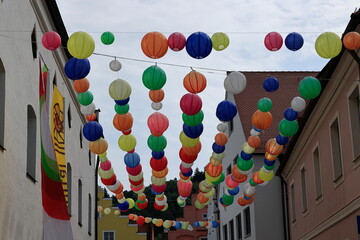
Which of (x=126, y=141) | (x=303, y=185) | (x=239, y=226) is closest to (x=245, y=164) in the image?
(x=126, y=141)

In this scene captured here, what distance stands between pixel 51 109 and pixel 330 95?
692 cm

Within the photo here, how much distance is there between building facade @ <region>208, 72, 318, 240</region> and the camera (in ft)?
98.1

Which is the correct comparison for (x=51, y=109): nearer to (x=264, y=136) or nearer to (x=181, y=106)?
(x=181, y=106)

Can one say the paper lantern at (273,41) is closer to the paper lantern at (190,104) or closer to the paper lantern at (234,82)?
the paper lantern at (234,82)

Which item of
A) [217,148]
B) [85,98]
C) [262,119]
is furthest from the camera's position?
[217,148]

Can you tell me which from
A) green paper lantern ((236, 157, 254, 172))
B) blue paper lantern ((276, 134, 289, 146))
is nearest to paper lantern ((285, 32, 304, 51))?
blue paper lantern ((276, 134, 289, 146))

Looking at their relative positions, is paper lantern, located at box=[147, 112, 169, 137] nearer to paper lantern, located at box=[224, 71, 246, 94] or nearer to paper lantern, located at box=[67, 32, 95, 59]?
paper lantern, located at box=[224, 71, 246, 94]

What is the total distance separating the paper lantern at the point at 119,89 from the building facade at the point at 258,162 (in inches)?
670

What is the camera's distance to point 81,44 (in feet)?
39.9


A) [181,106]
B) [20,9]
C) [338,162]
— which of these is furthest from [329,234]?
[20,9]

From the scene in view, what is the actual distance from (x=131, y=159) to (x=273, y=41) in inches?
236

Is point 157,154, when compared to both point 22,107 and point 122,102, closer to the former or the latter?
point 122,102

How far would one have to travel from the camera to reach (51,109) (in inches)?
663

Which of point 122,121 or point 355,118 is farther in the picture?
point 355,118
